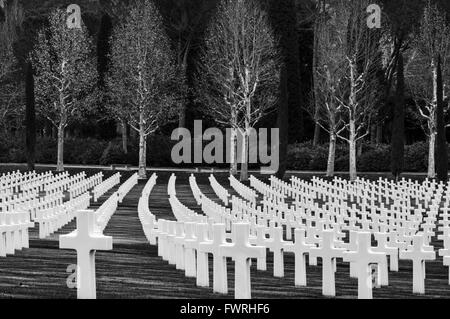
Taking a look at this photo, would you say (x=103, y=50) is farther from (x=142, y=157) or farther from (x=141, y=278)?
(x=141, y=278)

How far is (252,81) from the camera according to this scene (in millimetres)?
62812

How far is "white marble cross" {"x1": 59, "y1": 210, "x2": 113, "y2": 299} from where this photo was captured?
32.9 ft

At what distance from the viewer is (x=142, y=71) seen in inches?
2516

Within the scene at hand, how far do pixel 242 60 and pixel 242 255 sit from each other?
175ft

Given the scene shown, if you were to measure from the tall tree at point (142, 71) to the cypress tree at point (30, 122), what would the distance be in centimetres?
457

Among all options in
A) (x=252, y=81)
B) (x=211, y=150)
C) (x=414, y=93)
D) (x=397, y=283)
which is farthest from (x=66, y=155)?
(x=397, y=283)

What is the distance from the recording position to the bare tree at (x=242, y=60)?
203 feet

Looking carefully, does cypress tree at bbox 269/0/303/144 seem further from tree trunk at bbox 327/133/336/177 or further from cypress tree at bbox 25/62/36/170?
cypress tree at bbox 25/62/36/170

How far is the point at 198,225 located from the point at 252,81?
5023 centimetres

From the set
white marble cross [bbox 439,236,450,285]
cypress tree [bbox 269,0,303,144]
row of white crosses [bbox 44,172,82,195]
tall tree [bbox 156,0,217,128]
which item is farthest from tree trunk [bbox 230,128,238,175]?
white marble cross [bbox 439,236,450,285]

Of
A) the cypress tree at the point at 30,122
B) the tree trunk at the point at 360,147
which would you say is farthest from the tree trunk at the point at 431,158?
the cypress tree at the point at 30,122
